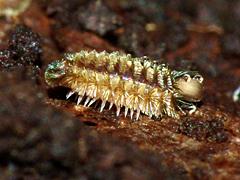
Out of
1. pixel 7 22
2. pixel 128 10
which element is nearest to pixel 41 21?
pixel 7 22

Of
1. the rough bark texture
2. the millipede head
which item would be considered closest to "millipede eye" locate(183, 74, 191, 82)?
the millipede head

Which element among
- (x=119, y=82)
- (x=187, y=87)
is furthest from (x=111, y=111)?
(x=187, y=87)

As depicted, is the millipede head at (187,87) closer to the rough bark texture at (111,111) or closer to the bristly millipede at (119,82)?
the bristly millipede at (119,82)

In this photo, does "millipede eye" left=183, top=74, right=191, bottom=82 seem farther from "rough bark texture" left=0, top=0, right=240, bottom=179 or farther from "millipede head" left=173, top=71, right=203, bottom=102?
"rough bark texture" left=0, top=0, right=240, bottom=179

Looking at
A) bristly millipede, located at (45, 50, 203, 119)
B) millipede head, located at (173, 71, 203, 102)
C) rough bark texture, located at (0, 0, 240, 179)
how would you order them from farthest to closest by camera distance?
millipede head, located at (173, 71, 203, 102), bristly millipede, located at (45, 50, 203, 119), rough bark texture, located at (0, 0, 240, 179)

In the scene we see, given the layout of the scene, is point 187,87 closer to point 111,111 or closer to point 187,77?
point 187,77

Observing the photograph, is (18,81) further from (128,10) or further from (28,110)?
(128,10)

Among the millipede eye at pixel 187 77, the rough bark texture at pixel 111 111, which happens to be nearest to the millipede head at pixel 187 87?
the millipede eye at pixel 187 77

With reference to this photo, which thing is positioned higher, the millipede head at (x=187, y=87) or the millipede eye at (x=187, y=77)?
the millipede eye at (x=187, y=77)
